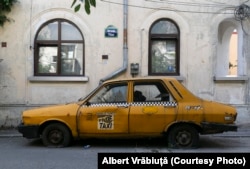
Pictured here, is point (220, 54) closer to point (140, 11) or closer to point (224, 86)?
point (224, 86)

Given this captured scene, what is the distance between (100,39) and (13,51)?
2636 millimetres

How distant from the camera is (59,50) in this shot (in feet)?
47.8

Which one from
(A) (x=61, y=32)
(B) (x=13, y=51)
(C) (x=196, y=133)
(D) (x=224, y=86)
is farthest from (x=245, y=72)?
(B) (x=13, y=51)

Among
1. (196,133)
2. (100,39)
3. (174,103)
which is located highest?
(100,39)

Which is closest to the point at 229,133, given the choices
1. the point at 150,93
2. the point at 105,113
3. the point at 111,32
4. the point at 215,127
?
the point at 215,127

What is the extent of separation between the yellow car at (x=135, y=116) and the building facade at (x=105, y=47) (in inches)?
140

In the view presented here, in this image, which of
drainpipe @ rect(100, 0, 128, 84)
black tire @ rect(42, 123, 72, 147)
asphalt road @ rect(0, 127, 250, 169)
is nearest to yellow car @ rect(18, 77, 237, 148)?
black tire @ rect(42, 123, 72, 147)

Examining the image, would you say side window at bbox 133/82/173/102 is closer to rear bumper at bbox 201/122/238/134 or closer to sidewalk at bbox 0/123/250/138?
rear bumper at bbox 201/122/238/134

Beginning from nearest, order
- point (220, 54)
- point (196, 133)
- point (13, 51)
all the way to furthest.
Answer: point (196, 133), point (13, 51), point (220, 54)

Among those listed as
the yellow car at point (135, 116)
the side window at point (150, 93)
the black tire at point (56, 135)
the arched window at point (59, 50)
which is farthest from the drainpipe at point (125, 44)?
the black tire at point (56, 135)

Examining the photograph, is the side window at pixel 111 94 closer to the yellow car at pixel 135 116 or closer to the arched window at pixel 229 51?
the yellow car at pixel 135 116

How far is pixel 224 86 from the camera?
14555mm

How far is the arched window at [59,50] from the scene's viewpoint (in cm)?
1453

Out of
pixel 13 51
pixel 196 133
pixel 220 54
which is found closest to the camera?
pixel 196 133
